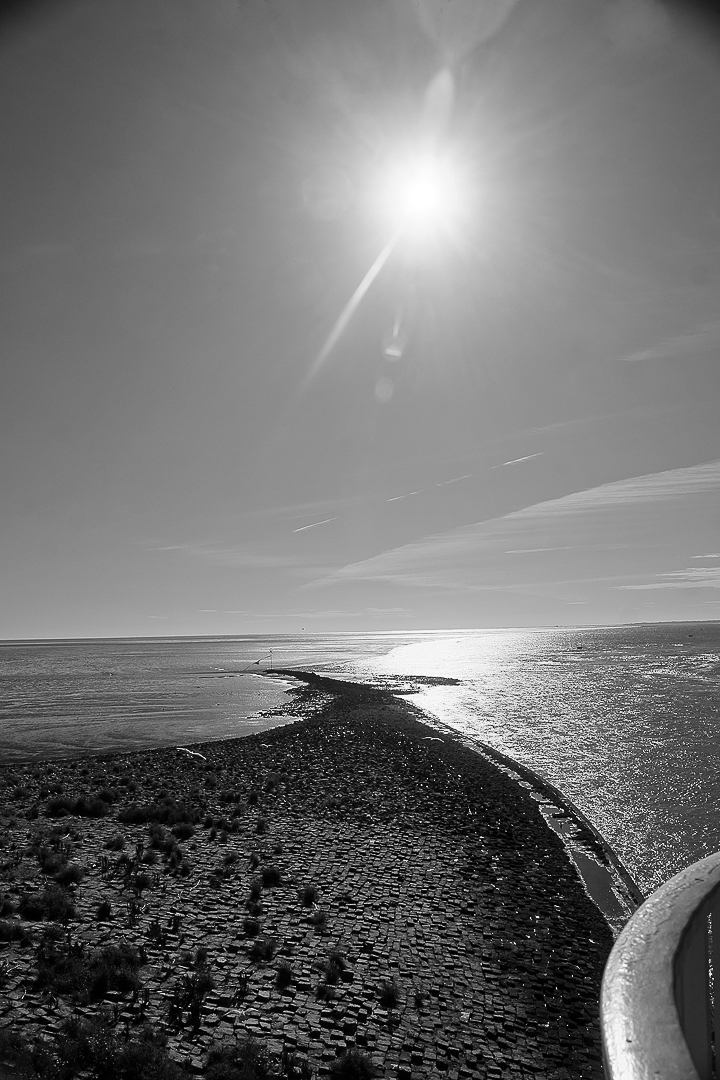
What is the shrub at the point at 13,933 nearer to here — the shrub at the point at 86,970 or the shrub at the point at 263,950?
the shrub at the point at 86,970

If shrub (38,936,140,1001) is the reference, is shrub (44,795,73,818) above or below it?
below

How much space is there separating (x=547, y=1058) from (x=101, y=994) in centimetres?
609

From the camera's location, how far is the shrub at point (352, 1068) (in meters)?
8.04

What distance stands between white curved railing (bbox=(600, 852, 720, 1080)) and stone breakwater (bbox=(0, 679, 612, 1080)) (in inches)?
199

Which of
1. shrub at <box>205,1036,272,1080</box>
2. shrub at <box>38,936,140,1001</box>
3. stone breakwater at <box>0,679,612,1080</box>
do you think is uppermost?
shrub at <box>38,936,140,1001</box>

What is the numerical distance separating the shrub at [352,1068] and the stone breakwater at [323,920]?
13 centimetres

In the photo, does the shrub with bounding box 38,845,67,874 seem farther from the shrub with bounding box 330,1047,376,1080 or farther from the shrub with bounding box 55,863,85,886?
the shrub with bounding box 330,1047,376,1080

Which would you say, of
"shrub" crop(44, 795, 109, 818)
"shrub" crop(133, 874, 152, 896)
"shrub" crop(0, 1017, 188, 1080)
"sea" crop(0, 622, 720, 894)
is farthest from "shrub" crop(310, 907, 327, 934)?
"shrub" crop(44, 795, 109, 818)

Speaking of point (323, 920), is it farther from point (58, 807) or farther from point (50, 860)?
point (58, 807)

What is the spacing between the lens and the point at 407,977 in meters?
10.5

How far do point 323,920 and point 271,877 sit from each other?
87.1 inches

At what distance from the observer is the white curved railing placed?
364 cm

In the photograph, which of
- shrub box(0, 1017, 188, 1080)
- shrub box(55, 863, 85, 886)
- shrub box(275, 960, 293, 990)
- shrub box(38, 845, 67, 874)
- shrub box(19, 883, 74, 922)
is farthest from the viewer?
shrub box(38, 845, 67, 874)

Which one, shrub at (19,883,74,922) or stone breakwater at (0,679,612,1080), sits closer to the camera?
stone breakwater at (0,679,612,1080)
